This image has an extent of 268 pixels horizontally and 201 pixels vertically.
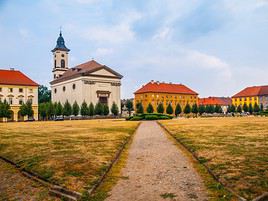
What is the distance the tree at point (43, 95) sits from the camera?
118 metres

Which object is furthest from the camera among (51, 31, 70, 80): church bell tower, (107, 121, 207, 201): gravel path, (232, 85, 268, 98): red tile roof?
(232, 85, 268, 98): red tile roof

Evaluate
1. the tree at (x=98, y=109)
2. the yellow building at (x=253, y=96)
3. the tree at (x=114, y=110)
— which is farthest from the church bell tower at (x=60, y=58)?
the yellow building at (x=253, y=96)

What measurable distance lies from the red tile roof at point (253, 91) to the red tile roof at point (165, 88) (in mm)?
30542

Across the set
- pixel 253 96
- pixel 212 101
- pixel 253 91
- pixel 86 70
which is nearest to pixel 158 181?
pixel 86 70

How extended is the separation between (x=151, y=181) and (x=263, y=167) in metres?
3.98

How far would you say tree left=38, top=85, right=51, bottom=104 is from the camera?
11754 cm

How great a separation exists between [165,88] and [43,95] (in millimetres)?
51442

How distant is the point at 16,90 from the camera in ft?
256

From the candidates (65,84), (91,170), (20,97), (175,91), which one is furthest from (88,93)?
(91,170)

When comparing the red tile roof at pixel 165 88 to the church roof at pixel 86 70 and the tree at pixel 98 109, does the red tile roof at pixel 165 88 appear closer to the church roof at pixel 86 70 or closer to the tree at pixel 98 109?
the church roof at pixel 86 70

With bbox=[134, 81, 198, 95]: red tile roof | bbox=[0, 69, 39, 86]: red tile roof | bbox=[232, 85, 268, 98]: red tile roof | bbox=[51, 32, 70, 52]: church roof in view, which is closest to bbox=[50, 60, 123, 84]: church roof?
bbox=[51, 32, 70, 52]: church roof

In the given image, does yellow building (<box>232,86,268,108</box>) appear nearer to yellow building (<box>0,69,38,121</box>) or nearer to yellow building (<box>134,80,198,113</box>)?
yellow building (<box>134,80,198,113</box>)

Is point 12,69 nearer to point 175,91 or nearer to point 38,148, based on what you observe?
point 175,91

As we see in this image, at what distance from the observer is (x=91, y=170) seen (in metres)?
10.0
